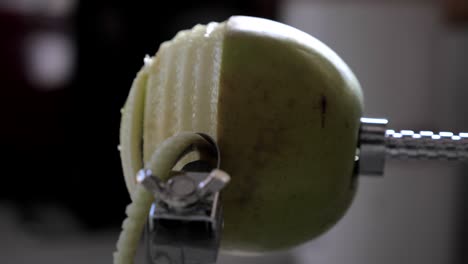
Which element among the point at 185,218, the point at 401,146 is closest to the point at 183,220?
the point at 185,218

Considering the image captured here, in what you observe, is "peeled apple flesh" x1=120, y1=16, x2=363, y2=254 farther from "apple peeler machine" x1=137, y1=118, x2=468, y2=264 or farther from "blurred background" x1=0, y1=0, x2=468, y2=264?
"blurred background" x1=0, y1=0, x2=468, y2=264

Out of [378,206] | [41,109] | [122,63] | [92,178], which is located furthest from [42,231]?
[378,206]

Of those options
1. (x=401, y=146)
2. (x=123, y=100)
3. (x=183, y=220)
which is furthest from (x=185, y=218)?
(x=123, y=100)

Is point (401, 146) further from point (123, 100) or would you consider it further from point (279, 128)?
point (123, 100)

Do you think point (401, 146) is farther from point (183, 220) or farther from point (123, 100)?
point (123, 100)

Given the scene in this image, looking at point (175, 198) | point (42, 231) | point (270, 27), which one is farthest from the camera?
point (42, 231)

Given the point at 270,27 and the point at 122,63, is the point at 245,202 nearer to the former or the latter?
the point at 270,27

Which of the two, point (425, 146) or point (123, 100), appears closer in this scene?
point (425, 146)
